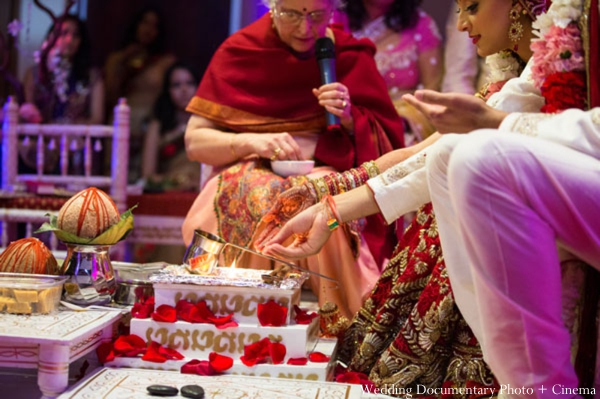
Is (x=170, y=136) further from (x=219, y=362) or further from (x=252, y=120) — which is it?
(x=219, y=362)

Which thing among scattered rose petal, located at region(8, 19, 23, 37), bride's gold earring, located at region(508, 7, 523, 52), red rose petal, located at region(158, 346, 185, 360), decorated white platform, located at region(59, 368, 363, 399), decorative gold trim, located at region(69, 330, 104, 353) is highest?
scattered rose petal, located at region(8, 19, 23, 37)

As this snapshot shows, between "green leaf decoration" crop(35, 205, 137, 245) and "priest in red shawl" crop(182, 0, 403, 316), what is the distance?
531 mm

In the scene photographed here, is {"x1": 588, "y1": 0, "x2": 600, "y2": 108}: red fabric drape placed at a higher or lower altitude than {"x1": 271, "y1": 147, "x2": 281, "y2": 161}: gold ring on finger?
higher

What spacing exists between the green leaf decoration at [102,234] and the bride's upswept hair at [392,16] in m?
2.90

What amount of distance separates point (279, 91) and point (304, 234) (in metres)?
0.98

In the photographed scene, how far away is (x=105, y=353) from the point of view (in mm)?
1811

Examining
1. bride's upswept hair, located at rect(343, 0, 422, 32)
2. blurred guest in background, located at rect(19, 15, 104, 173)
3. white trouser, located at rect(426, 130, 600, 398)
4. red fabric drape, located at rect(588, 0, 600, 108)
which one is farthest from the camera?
blurred guest in background, located at rect(19, 15, 104, 173)

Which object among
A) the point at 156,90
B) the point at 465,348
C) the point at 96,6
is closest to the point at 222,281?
the point at 465,348

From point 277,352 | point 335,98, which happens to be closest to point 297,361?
point 277,352

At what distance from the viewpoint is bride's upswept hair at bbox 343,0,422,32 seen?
15.1ft

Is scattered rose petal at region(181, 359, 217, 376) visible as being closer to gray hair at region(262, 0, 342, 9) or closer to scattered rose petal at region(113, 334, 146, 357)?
scattered rose petal at region(113, 334, 146, 357)

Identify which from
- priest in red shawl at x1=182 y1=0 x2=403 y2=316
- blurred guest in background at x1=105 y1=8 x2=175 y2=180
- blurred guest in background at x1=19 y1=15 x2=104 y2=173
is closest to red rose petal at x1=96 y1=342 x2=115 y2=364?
priest in red shawl at x1=182 y1=0 x2=403 y2=316

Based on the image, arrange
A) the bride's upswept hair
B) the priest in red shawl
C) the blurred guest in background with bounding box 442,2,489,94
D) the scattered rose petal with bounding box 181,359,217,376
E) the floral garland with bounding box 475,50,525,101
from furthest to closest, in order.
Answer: the bride's upswept hair < the blurred guest in background with bounding box 442,2,489,94 < the priest in red shawl < the floral garland with bounding box 475,50,525,101 < the scattered rose petal with bounding box 181,359,217,376

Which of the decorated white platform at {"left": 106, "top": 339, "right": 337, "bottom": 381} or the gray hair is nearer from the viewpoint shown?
the decorated white platform at {"left": 106, "top": 339, "right": 337, "bottom": 381}
